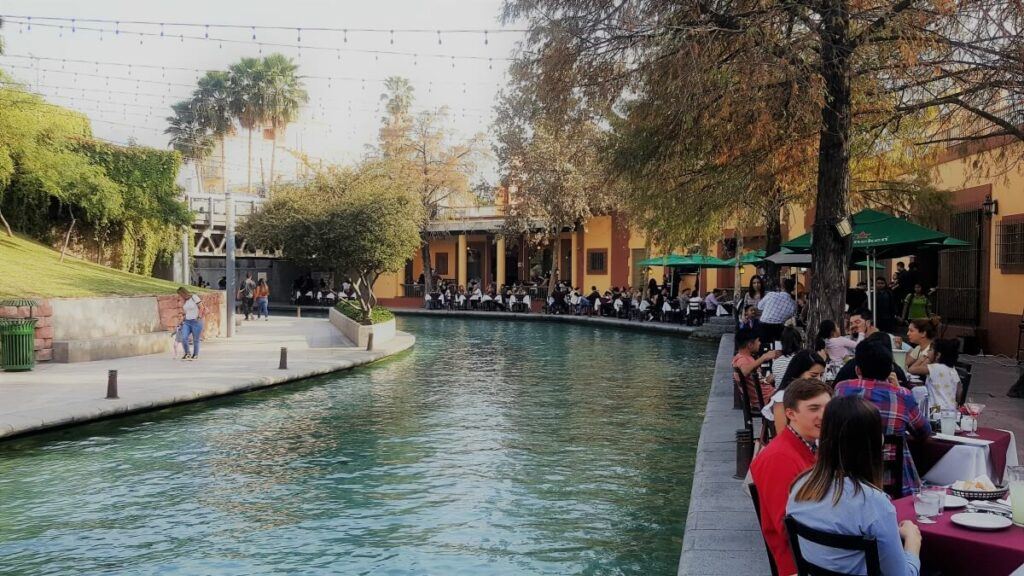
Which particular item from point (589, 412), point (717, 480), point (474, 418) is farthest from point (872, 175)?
point (717, 480)

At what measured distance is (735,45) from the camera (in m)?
10.0

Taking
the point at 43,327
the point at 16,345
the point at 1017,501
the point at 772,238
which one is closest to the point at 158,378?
the point at 16,345

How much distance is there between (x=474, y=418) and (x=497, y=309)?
28691mm

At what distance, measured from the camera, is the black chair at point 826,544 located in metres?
3.22

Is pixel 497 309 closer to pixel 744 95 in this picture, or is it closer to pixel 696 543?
pixel 744 95

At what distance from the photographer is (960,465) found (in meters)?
5.48

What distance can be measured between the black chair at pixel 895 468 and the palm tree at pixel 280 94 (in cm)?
5445

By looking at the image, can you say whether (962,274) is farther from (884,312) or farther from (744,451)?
(744,451)

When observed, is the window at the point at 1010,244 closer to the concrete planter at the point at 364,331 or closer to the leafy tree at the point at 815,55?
the leafy tree at the point at 815,55

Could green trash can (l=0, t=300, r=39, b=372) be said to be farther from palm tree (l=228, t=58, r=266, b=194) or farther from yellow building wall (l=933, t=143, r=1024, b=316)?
palm tree (l=228, t=58, r=266, b=194)

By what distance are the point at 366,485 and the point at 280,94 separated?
5174 cm

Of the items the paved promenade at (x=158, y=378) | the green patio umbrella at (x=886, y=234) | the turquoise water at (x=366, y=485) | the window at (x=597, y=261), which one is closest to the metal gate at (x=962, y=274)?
the green patio umbrella at (x=886, y=234)

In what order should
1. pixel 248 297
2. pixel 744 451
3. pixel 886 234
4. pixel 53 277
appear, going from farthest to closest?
pixel 248 297, pixel 53 277, pixel 886 234, pixel 744 451

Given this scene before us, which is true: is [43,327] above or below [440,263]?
below
